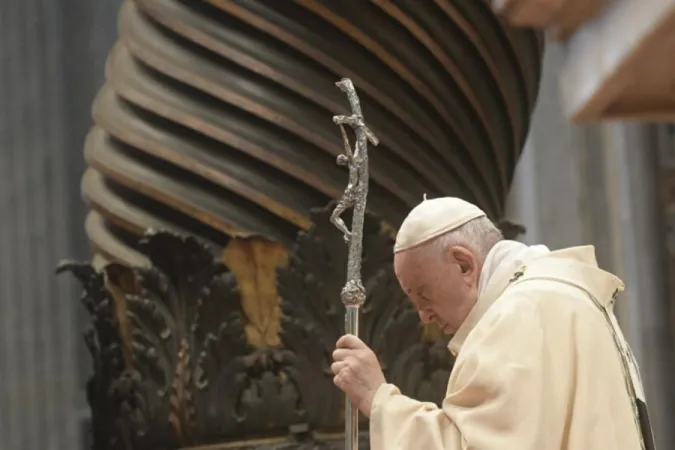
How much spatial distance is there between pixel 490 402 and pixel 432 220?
46 centimetres

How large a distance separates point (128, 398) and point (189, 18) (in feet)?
3.95

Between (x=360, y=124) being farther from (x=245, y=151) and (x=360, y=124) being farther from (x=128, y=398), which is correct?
(x=128, y=398)

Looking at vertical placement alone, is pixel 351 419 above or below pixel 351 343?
below

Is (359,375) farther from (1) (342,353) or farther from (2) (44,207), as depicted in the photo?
(2) (44,207)

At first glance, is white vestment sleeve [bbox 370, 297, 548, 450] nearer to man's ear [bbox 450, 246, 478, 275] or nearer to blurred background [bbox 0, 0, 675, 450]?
man's ear [bbox 450, 246, 478, 275]

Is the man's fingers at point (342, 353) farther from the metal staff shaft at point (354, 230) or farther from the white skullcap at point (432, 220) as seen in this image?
the white skullcap at point (432, 220)

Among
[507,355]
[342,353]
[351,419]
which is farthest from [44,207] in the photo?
[507,355]

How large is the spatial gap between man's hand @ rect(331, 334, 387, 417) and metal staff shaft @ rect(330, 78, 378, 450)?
12 cm

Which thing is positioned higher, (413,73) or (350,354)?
(413,73)

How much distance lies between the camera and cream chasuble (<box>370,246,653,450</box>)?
2391 millimetres

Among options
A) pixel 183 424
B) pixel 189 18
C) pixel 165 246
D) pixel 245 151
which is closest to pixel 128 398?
pixel 183 424

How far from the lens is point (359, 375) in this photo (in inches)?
105

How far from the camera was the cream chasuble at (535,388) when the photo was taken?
2.39m

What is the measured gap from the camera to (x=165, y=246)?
372 cm
